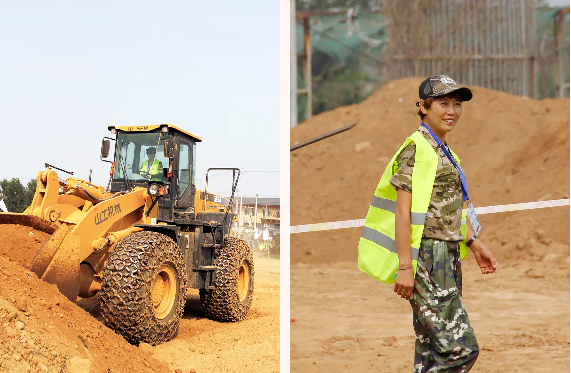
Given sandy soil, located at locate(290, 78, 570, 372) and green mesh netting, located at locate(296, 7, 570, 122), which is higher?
green mesh netting, located at locate(296, 7, 570, 122)

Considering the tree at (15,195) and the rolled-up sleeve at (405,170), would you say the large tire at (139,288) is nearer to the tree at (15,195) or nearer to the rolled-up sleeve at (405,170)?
the tree at (15,195)

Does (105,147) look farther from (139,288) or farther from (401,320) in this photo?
(401,320)

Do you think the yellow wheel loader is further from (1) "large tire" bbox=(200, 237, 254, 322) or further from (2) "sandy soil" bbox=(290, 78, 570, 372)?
(2) "sandy soil" bbox=(290, 78, 570, 372)

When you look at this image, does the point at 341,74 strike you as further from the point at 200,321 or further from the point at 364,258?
the point at 364,258

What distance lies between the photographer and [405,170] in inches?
115

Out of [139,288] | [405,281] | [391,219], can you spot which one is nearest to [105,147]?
[139,288]

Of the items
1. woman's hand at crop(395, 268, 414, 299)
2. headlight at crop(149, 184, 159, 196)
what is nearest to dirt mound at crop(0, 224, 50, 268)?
headlight at crop(149, 184, 159, 196)

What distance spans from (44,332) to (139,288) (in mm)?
1432

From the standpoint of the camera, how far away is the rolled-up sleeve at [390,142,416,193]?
289cm

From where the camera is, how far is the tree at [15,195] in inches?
248

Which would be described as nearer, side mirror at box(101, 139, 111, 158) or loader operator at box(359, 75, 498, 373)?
loader operator at box(359, 75, 498, 373)

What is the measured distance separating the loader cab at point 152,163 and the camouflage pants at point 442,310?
457 centimetres

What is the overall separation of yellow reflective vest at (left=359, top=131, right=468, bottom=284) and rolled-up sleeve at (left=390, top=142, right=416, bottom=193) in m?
0.02

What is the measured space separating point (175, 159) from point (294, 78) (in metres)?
4.86
